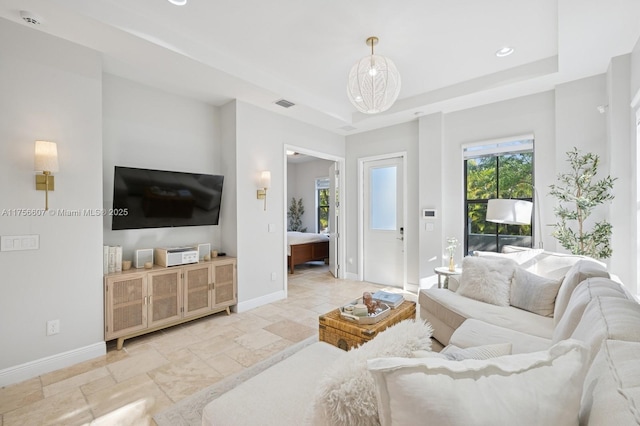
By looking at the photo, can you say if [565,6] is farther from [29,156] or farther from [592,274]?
[29,156]

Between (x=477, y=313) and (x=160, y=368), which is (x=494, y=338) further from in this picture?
(x=160, y=368)

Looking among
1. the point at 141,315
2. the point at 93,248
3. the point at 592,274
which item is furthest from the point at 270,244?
the point at 592,274

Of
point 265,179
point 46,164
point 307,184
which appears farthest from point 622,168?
point 307,184

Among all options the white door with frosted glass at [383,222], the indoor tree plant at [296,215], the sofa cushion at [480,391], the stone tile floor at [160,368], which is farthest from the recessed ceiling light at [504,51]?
the indoor tree plant at [296,215]

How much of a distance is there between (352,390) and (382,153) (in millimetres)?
4655

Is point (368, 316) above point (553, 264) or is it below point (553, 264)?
below

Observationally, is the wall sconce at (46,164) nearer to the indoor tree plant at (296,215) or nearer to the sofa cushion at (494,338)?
the sofa cushion at (494,338)

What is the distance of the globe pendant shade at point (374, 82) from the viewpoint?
2582mm

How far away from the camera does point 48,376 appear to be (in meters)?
2.38

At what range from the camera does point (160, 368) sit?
2.49 m

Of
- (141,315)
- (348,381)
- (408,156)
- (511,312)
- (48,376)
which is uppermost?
(408,156)

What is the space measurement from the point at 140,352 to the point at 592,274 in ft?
12.4

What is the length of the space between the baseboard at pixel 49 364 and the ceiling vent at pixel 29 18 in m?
2.70

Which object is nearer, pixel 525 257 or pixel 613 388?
pixel 613 388
